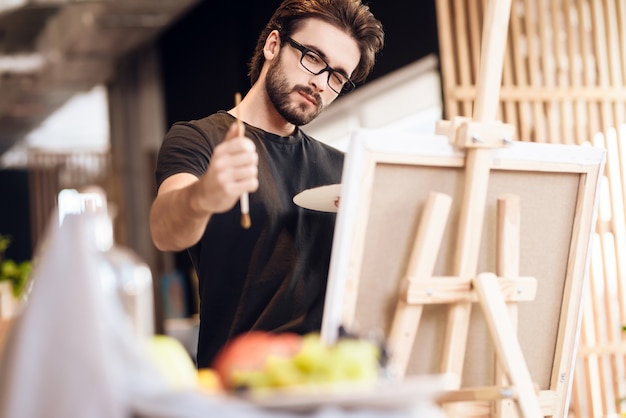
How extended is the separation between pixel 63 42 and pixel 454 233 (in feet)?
27.6

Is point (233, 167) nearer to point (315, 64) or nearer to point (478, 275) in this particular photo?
point (478, 275)

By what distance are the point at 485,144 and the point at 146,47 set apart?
10115 millimetres

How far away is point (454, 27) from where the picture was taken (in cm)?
474

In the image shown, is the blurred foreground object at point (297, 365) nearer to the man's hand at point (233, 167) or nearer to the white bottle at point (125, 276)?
the white bottle at point (125, 276)

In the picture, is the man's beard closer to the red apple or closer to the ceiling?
the red apple

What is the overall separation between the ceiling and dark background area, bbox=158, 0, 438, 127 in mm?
312

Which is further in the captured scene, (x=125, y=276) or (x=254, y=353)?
(x=125, y=276)

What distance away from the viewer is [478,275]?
1991mm

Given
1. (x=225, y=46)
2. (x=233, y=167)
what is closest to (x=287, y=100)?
(x=233, y=167)

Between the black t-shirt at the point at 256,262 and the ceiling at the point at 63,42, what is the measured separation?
6.63 m

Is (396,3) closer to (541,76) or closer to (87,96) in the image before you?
(541,76)

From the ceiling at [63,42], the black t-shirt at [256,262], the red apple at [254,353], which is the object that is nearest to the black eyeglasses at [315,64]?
the black t-shirt at [256,262]

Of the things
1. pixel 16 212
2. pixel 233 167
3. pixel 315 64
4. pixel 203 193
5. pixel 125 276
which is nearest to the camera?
pixel 125 276

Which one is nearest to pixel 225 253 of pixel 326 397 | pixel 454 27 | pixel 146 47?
pixel 326 397
